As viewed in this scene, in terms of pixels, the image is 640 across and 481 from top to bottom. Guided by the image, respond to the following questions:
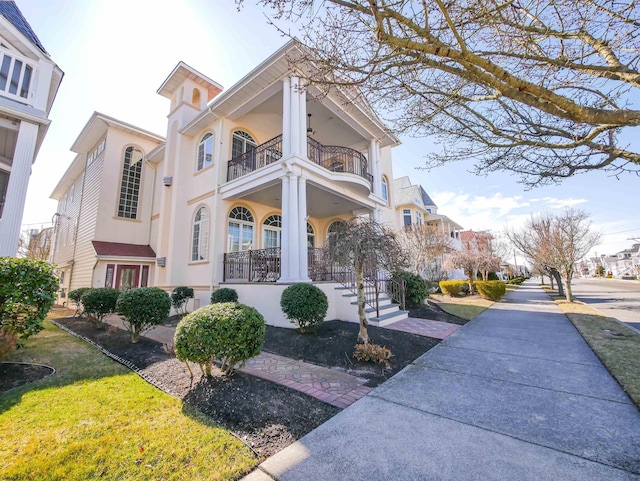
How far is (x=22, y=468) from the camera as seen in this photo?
2301mm

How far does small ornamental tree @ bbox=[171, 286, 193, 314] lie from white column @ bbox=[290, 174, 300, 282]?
513 centimetres

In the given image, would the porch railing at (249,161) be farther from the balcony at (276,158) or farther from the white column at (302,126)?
the white column at (302,126)

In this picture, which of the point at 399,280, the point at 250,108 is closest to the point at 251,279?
the point at 399,280

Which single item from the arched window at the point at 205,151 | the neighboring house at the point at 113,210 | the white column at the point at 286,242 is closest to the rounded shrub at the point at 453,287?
the white column at the point at 286,242

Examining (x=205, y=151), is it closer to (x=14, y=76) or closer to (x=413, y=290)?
(x=14, y=76)

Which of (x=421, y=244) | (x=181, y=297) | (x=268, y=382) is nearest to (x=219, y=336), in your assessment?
(x=268, y=382)

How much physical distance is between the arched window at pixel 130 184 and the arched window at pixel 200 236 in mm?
6186

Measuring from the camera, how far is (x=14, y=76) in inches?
326

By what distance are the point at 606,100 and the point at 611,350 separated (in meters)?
4.95

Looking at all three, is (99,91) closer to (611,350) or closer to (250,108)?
(250,108)

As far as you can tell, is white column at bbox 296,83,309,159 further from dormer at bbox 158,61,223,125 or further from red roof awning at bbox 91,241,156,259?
red roof awning at bbox 91,241,156,259

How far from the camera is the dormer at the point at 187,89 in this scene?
1324cm

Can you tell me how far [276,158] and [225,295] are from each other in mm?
5851

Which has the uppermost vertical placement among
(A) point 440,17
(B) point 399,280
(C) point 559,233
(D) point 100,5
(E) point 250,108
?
(E) point 250,108
